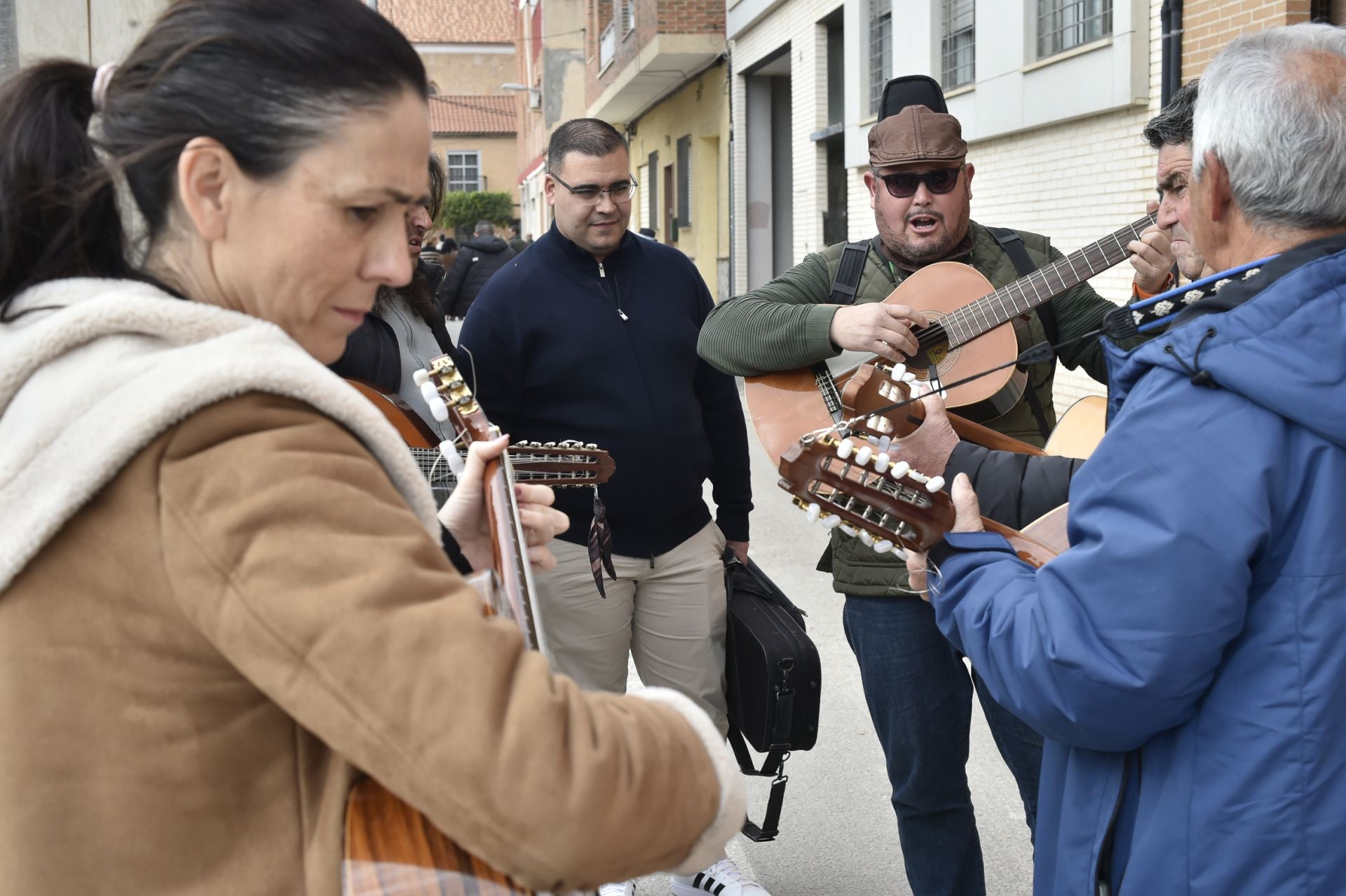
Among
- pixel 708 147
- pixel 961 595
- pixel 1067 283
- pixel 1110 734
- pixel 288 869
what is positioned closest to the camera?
pixel 288 869

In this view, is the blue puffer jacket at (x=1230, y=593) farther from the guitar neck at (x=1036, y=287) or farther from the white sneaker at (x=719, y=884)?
the white sneaker at (x=719, y=884)

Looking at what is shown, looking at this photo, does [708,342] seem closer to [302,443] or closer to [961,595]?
[961,595]

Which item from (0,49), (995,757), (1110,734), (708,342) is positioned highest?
(0,49)

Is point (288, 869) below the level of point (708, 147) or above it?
below

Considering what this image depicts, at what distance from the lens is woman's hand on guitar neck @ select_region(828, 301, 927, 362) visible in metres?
3.14

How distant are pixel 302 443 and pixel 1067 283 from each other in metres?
2.50

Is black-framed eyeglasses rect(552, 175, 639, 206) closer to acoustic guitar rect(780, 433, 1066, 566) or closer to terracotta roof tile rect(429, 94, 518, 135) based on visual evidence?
acoustic guitar rect(780, 433, 1066, 566)

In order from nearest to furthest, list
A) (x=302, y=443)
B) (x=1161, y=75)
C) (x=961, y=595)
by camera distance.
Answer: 1. (x=302, y=443)
2. (x=961, y=595)
3. (x=1161, y=75)

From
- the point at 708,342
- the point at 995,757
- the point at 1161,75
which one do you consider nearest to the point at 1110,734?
the point at 708,342

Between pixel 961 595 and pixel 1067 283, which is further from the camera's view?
pixel 1067 283

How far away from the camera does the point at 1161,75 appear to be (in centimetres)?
746

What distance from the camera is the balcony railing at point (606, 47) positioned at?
23328mm

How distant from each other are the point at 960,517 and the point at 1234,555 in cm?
58

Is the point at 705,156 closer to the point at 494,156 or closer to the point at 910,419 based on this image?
the point at 910,419
